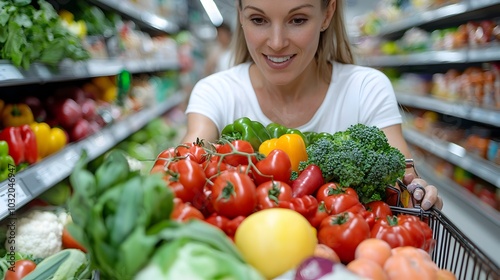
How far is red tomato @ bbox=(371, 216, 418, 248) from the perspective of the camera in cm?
106

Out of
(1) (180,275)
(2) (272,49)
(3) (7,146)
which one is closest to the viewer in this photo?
(1) (180,275)

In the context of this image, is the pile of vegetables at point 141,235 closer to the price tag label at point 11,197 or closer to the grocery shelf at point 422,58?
the price tag label at point 11,197

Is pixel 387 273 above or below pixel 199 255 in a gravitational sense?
below

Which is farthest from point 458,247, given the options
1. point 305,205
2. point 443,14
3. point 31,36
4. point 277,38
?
point 443,14

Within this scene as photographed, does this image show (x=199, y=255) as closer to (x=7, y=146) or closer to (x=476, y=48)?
(x=7, y=146)

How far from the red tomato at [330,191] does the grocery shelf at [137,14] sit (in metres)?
2.71

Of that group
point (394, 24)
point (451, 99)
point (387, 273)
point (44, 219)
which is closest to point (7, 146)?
point (44, 219)

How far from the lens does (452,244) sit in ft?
3.95

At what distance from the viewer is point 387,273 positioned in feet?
2.95

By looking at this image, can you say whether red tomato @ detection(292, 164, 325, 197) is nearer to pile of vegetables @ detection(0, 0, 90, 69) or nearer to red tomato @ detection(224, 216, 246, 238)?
red tomato @ detection(224, 216, 246, 238)

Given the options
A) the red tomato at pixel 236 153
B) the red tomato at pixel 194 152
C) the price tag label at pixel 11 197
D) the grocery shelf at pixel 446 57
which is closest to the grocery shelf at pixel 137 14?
the price tag label at pixel 11 197

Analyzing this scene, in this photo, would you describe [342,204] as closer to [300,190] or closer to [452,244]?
[300,190]

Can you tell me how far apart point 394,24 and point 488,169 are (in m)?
3.30

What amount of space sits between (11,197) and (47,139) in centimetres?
74
